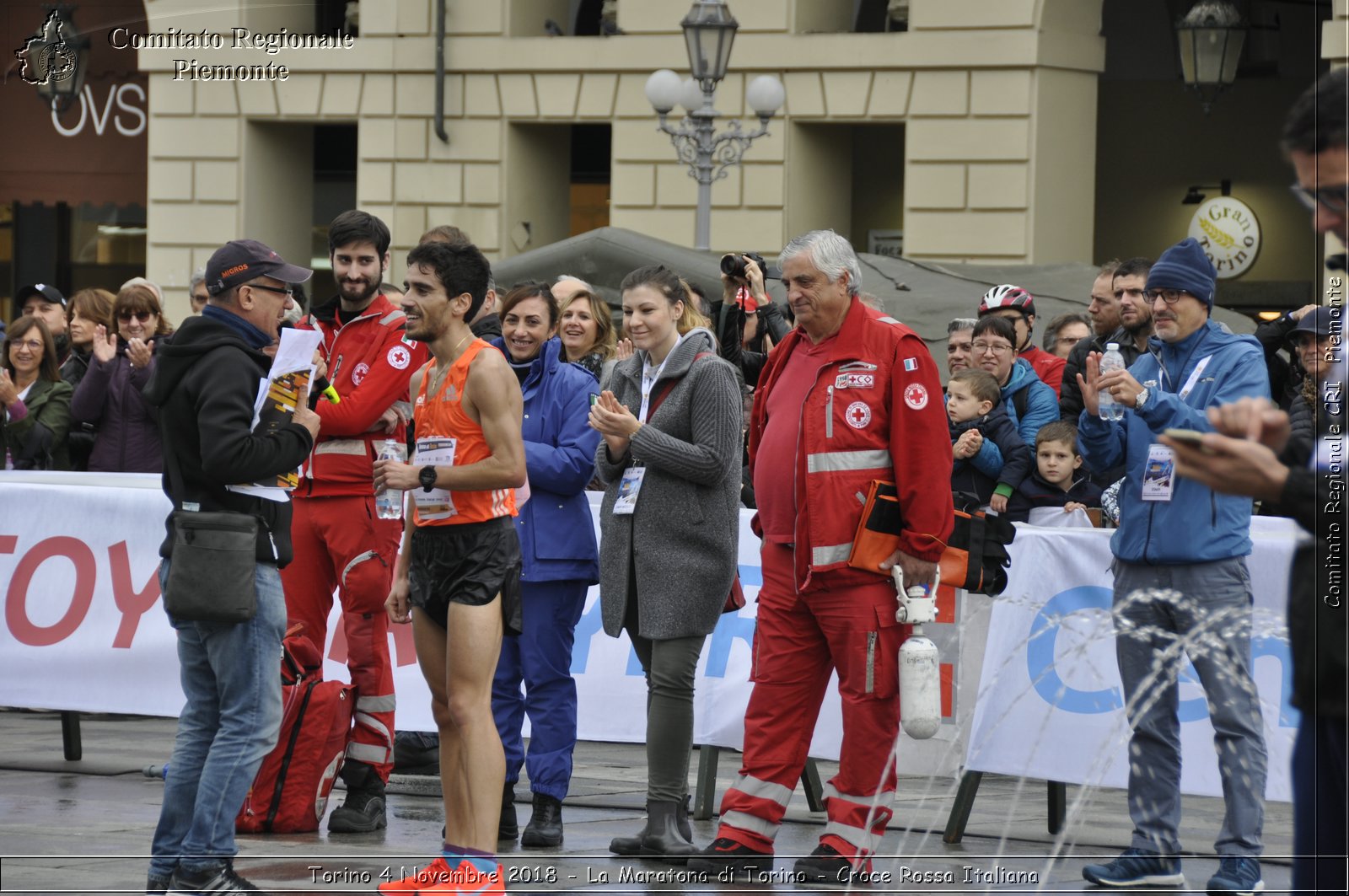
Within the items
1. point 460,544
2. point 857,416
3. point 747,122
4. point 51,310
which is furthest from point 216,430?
point 747,122

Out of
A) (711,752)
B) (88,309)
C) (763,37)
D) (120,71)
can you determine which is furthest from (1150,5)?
(711,752)

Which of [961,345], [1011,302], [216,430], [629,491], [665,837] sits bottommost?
[665,837]

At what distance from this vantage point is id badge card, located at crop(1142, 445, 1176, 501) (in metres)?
6.55

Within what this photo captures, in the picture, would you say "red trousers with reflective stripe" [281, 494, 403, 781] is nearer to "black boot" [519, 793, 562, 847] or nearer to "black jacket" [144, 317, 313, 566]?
"black boot" [519, 793, 562, 847]

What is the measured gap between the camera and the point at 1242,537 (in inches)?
259

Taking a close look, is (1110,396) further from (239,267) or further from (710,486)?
(239,267)

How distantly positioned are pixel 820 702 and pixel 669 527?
849 mm

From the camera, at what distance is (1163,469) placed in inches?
259

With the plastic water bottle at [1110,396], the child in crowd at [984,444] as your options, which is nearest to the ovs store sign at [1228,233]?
the child in crowd at [984,444]

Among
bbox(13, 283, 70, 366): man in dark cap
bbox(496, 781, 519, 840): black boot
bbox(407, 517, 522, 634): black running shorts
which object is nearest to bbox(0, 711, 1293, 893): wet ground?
bbox(496, 781, 519, 840): black boot

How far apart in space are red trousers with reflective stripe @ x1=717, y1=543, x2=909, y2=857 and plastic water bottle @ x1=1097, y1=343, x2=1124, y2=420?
0.96 meters

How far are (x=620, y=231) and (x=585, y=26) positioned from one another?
37.5 feet

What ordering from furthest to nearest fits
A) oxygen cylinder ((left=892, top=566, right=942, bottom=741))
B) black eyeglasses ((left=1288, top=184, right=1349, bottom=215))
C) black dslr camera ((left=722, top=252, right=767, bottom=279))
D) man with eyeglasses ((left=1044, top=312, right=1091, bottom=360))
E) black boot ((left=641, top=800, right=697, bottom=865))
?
1. man with eyeglasses ((left=1044, top=312, right=1091, bottom=360))
2. black dslr camera ((left=722, top=252, right=767, bottom=279))
3. black boot ((left=641, top=800, right=697, bottom=865))
4. oxygen cylinder ((left=892, top=566, right=942, bottom=741))
5. black eyeglasses ((left=1288, top=184, right=1349, bottom=215))

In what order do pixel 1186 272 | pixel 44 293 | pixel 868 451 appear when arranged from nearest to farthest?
pixel 1186 272 → pixel 868 451 → pixel 44 293
